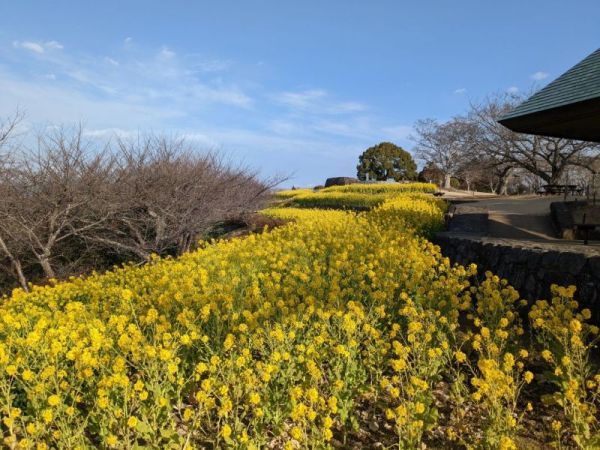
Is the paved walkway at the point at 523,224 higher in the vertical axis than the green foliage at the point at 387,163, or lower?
lower

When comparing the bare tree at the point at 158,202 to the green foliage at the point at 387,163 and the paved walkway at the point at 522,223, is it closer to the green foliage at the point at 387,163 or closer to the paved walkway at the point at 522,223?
the paved walkway at the point at 522,223

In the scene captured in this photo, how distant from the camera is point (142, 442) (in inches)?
141

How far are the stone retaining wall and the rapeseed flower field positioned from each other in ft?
3.99

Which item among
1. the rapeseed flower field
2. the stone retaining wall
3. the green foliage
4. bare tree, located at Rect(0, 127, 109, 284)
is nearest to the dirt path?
the stone retaining wall

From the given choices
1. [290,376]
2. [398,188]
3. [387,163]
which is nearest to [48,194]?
[290,376]

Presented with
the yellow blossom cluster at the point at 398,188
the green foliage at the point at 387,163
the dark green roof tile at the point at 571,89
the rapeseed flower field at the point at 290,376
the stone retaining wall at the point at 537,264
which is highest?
the green foliage at the point at 387,163

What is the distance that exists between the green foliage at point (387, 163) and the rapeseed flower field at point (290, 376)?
139 feet

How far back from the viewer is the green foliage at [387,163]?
47281 mm

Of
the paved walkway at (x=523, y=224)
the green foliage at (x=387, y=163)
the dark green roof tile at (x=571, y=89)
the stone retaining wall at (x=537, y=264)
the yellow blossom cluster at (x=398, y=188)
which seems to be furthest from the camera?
the green foliage at (x=387, y=163)

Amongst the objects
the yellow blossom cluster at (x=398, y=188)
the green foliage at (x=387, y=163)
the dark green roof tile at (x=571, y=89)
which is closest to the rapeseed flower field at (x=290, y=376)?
the dark green roof tile at (x=571, y=89)

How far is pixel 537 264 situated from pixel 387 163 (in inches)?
1637

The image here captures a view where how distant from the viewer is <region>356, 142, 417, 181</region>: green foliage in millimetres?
47281

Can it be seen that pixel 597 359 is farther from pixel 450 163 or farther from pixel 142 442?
pixel 450 163

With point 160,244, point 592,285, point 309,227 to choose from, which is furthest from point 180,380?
point 160,244
